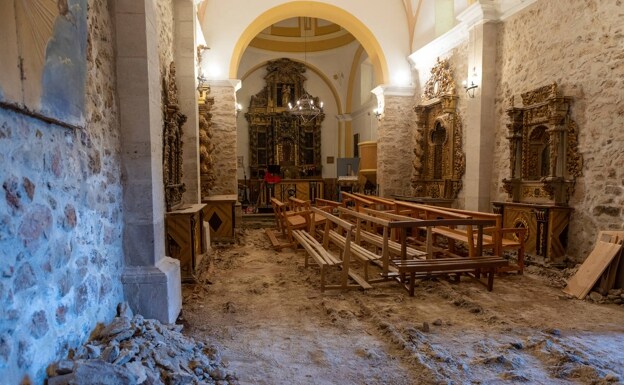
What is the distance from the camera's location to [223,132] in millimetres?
9008

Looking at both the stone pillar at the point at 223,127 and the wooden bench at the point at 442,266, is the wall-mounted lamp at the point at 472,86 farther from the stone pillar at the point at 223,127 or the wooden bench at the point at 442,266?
the stone pillar at the point at 223,127

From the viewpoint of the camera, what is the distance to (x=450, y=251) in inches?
221

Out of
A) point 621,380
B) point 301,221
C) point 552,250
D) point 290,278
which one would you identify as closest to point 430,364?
point 621,380

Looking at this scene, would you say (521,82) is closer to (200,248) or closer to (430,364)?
(430,364)

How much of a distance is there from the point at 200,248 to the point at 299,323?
279 centimetres

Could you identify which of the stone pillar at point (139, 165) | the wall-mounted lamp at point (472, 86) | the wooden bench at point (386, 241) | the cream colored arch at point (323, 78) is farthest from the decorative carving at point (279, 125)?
the stone pillar at point (139, 165)

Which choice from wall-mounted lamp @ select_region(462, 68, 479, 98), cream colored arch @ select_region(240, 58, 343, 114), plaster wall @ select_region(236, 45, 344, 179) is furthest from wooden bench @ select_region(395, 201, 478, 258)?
cream colored arch @ select_region(240, 58, 343, 114)

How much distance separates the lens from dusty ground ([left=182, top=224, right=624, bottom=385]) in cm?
249

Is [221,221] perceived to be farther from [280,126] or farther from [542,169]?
[280,126]

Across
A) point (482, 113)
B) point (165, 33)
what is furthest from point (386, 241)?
point (482, 113)

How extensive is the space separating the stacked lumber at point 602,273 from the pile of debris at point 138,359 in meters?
3.99

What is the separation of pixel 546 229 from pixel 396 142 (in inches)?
209

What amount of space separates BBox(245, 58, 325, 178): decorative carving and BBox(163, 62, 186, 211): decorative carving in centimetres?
1133

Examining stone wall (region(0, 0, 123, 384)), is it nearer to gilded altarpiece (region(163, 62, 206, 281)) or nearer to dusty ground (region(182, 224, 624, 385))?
dusty ground (region(182, 224, 624, 385))
